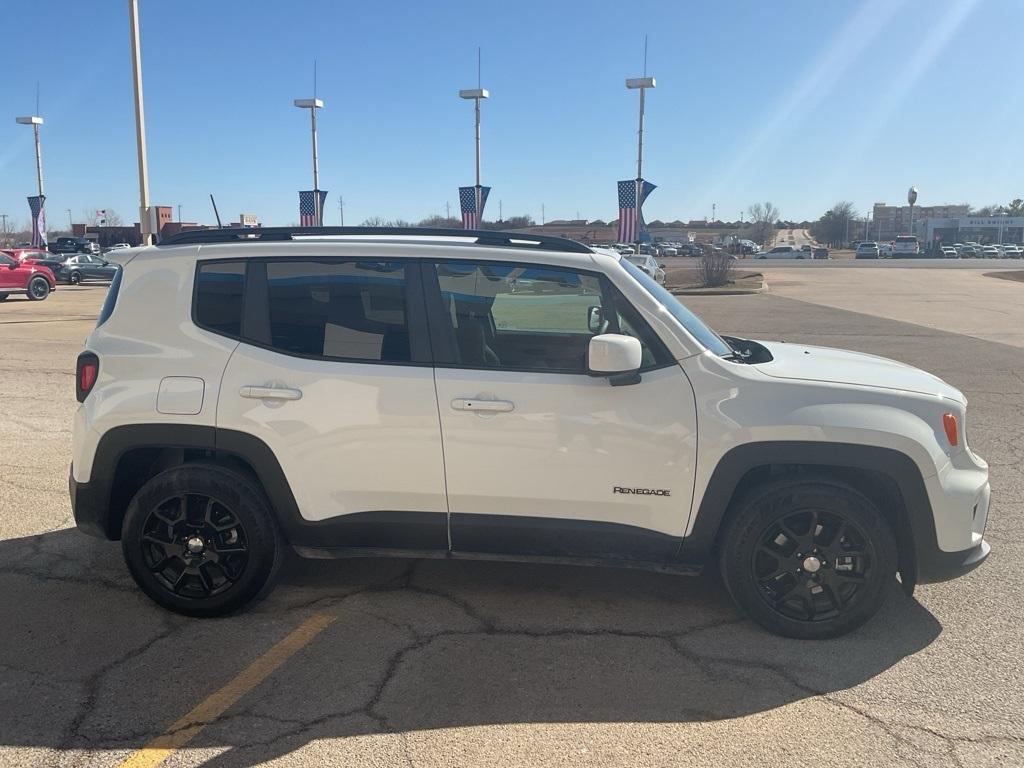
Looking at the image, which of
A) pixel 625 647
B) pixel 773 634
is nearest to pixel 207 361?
pixel 625 647

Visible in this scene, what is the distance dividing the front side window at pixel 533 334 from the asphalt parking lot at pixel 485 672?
1.28 metres

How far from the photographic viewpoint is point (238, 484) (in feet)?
12.6

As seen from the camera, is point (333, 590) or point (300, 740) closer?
point (300, 740)

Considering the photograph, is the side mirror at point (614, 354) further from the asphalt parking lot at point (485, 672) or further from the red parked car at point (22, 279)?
the red parked car at point (22, 279)

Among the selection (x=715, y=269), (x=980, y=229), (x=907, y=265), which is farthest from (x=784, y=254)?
(x=980, y=229)

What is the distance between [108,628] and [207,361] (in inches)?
53.1

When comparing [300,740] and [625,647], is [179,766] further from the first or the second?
[625,647]

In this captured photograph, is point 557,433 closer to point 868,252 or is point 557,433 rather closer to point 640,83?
point 640,83

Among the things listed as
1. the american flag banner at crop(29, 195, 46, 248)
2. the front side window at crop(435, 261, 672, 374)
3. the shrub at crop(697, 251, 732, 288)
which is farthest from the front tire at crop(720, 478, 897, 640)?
the american flag banner at crop(29, 195, 46, 248)

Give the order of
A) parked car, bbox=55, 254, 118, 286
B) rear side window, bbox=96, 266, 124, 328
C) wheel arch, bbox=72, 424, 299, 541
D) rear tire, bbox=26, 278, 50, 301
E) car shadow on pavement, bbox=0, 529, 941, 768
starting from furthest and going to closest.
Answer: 1. parked car, bbox=55, 254, 118, 286
2. rear tire, bbox=26, 278, 50, 301
3. rear side window, bbox=96, 266, 124, 328
4. wheel arch, bbox=72, 424, 299, 541
5. car shadow on pavement, bbox=0, 529, 941, 768

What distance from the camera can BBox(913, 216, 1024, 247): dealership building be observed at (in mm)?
116812

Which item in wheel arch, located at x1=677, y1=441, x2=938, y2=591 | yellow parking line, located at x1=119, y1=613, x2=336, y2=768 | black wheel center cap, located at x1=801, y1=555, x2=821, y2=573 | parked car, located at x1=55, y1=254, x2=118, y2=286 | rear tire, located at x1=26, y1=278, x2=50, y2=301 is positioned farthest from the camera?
parked car, located at x1=55, y1=254, x2=118, y2=286

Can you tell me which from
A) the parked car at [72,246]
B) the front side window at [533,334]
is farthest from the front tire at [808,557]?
the parked car at [72,246]

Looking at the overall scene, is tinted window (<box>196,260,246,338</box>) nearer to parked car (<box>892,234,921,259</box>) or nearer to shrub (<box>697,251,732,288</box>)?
shrub (<box>697,251,732,288</box>)
